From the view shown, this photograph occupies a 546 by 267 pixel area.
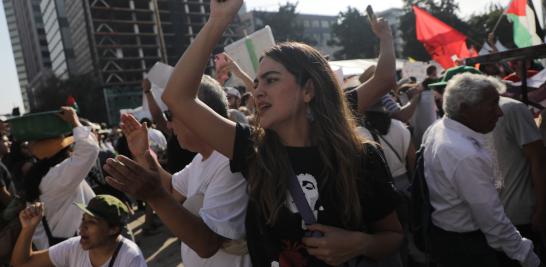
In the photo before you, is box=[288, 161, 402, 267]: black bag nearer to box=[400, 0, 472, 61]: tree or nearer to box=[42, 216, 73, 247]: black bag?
box=[42, 216, 73, 247]: black bag

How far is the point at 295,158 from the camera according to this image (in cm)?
159

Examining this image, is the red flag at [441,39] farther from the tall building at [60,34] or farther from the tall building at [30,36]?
the tall building at [30,36]

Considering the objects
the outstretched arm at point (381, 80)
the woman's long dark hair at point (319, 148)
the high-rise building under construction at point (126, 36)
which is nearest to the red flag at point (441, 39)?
the outstretched arm at point (381, 80)

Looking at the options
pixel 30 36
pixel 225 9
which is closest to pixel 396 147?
pixel 225 9

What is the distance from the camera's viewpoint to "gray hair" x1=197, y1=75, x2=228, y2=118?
1783 millimetres

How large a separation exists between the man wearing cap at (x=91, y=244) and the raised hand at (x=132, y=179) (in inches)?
57.0

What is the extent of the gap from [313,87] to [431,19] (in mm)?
6299

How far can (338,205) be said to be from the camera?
4.94 feet

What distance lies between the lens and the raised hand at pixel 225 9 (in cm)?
145

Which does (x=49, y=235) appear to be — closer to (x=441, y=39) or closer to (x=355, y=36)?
A: (x=441, y=39)

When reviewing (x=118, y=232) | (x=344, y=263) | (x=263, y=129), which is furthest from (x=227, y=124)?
(x=118, y=232)

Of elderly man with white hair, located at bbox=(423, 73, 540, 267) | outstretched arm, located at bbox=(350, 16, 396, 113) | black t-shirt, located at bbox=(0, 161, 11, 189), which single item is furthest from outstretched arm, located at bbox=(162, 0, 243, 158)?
black t-shirt, located at bbox=(0, 161, 11, 189)

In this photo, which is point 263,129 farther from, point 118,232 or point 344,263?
point 118,232

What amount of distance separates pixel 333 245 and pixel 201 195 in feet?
2.06
